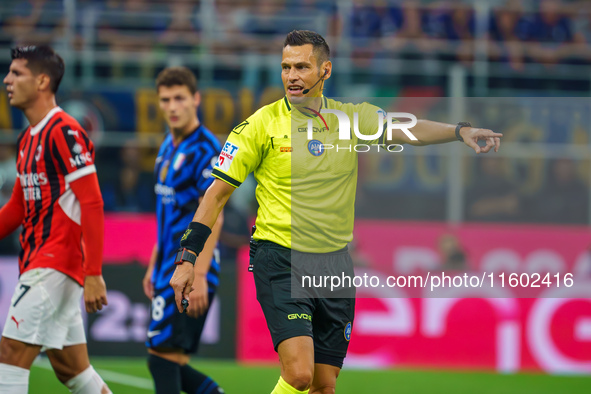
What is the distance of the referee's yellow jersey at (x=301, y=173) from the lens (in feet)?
14.3

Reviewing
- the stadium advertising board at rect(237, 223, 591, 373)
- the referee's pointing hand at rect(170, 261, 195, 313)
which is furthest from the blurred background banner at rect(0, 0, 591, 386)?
the referee's pointing hand at rect(170, 261, 195, 313)

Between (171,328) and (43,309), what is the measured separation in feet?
3.21

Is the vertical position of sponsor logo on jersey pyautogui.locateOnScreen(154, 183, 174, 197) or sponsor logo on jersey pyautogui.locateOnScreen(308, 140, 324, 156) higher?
sponsor logo on jersey pyautogui.locateOnScreen(308, 140, 324, 156)

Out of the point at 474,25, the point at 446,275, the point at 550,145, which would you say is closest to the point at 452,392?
the point at 446,275

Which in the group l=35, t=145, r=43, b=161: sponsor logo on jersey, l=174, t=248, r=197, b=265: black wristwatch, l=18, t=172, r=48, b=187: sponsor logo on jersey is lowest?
l=174, t=248, r=197, b=265: black wristwatch

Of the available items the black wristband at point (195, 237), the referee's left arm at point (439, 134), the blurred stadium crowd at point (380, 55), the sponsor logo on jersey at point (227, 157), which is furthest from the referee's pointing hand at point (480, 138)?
the blurred stadium crowd at point (380, 55)

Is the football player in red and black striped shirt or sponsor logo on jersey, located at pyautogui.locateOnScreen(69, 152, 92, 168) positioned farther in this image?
sponsor logo on jersey, located at pyautogui.locateOnScreen(69, 152, 92, 168)

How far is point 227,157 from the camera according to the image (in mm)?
4199

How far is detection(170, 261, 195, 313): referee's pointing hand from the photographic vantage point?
392 centimetres

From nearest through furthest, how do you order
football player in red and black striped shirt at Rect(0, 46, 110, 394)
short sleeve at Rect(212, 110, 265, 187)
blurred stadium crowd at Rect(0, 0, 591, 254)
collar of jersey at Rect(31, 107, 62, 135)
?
short sleeve at Rect(212, 110, 265, 187) < football player in red and black striped shirt at Rect(0, 46, 110, 394) < collar of jersey at Rect(31, 107, 62, 135) < blurred stadium crowd at Rect(0, 0, 591, 254)

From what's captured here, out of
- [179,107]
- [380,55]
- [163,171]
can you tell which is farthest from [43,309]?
[380,55]

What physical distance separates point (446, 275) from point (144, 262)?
359 centimetres

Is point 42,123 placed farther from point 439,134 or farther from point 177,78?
point 439,134

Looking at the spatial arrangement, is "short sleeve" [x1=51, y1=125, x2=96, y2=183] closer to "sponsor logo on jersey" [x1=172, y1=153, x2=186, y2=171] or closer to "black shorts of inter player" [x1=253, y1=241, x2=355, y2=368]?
"sponsor logo on jersey" [x1=172, y1=153, x2=186, y2=171]
